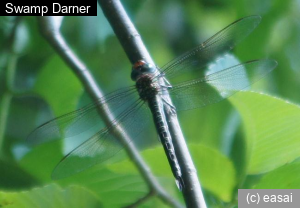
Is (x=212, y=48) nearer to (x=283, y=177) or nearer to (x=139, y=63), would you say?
(x=139, y=63)

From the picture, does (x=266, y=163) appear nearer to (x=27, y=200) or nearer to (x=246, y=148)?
(x=246, y=148)

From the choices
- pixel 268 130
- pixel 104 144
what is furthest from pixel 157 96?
pixel 268 130

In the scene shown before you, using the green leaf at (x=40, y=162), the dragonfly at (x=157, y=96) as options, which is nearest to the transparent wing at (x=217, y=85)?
the dragonfly at (x=157, y=96)

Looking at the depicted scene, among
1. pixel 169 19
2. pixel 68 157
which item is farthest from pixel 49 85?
pixel 169 19

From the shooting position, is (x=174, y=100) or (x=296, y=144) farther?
(x=174, y=100)

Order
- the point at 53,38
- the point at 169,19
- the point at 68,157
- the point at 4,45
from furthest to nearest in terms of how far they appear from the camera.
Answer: the point at 169,19
the point at 4,45
the point at 53,38
the point at 68,157

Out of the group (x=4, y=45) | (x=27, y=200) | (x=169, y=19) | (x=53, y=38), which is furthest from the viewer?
(x=169, y=19)

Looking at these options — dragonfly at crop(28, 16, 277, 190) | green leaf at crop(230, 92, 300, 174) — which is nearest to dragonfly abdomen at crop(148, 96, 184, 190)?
dragonfly at crop(28, 16, 277, 190)
